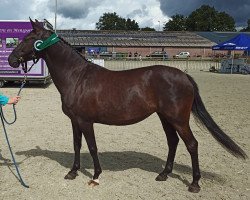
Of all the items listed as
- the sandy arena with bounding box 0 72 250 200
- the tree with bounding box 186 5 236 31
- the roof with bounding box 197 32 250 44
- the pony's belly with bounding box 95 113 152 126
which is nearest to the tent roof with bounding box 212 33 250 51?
the sandy arena with bounding box 0 72 250 200

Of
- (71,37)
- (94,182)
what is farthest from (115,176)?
(71,37)

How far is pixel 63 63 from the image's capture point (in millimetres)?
5293

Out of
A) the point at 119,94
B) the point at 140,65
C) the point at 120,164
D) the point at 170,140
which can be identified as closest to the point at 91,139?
the point at 119,94

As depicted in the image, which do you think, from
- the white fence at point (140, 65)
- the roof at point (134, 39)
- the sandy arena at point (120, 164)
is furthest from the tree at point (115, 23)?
the sandy arena at point (120, 164)

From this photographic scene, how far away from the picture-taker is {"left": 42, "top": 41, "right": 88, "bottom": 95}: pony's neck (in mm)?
5238

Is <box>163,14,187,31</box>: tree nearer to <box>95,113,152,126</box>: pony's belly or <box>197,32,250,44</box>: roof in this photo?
<box>197,32,250,44</box>: roof

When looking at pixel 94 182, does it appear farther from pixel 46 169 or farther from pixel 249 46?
pixel 249 46

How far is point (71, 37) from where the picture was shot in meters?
76.3

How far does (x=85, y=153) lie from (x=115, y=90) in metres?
2.20

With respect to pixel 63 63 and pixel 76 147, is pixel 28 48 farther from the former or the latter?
pixel 76 147

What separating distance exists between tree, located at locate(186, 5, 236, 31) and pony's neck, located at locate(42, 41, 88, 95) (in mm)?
117804

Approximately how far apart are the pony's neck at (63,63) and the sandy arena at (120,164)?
1.50 m

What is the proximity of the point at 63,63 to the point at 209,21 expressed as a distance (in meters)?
121

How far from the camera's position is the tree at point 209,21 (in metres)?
118
